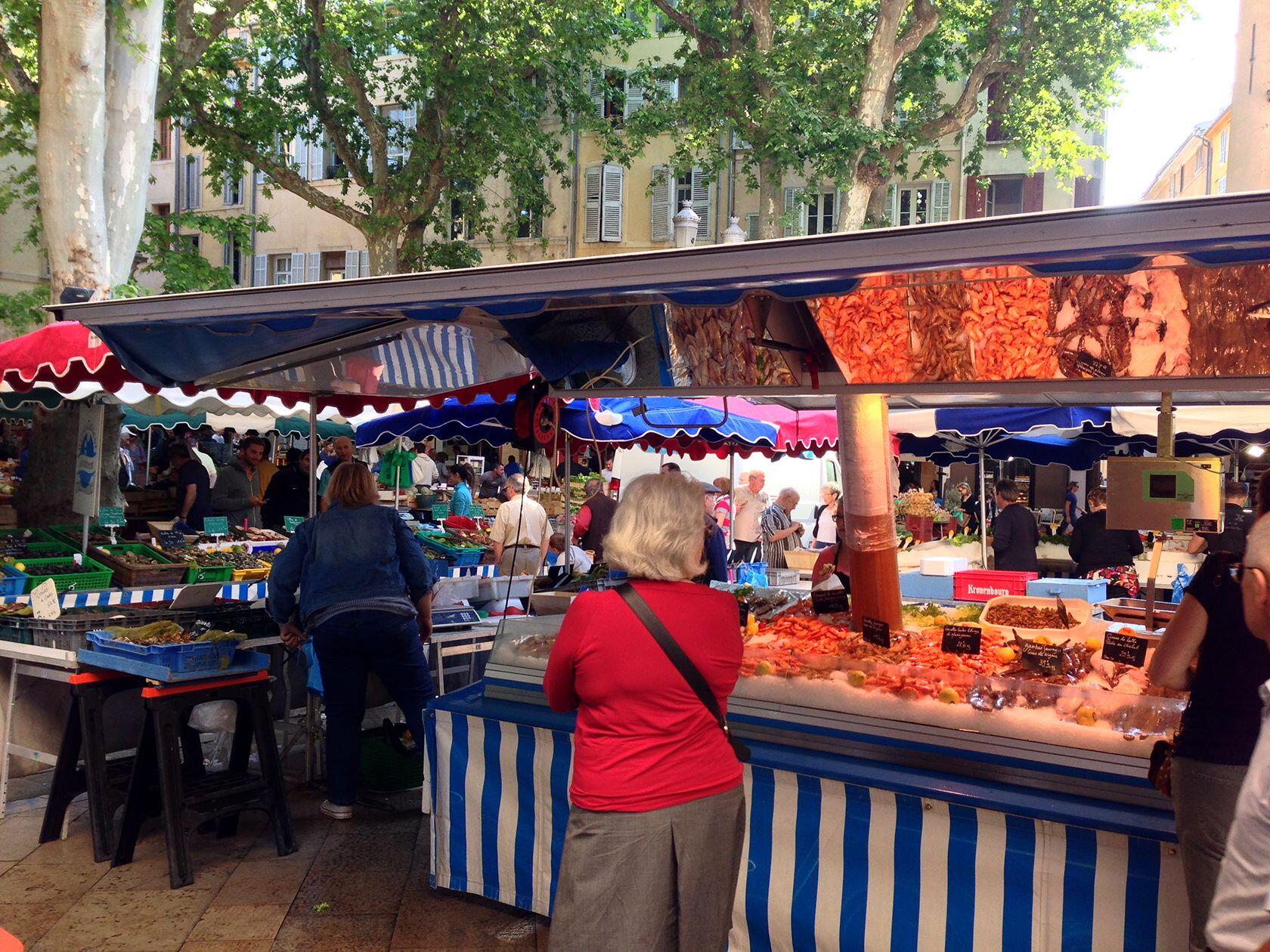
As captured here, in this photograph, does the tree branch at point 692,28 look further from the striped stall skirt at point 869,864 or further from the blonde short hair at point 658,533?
the blonde short hair at point 658,533

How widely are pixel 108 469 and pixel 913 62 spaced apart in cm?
1678

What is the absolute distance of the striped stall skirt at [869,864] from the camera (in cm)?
311

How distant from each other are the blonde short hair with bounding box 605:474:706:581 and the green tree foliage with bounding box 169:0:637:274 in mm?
17437

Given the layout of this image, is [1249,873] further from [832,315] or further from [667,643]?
[832,315]

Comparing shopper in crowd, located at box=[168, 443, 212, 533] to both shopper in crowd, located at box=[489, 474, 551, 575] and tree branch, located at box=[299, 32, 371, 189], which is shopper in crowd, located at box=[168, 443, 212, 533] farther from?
tree branch, located at box=[299, 32, 371, 189]

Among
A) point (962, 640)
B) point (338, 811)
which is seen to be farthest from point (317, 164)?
point (962, 640)

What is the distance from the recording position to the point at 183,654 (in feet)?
14.8

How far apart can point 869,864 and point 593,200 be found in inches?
1011

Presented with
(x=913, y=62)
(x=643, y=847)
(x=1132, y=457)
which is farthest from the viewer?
(x=913, y=62)

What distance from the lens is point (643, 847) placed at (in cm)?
258

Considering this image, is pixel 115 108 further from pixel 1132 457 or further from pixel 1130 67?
pixel 1130 67

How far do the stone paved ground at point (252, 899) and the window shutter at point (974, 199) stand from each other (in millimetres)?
24123

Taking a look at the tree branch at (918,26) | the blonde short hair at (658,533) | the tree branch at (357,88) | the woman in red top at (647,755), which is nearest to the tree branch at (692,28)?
the tree branch at (918,26)

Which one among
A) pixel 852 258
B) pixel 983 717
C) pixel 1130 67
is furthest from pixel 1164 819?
pixel 1130 67
